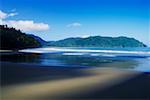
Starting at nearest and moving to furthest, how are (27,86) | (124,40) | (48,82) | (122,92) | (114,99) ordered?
(114,99)
(122,92)
(27,86)
(48,82)
(124,40)

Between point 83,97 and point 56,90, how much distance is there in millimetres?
1634

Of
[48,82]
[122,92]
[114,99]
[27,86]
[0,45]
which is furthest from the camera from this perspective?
[0,45]

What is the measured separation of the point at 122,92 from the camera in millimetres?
11242

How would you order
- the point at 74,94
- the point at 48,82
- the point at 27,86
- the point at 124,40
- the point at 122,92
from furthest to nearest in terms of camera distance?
the point at 124,40
the point at 48,82
the point at 27,86
the point at 122,92
the point at 74,94

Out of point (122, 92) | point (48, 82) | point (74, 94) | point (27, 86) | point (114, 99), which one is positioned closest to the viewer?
point (114, 99)

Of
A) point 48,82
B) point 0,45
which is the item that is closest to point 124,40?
point 0,45

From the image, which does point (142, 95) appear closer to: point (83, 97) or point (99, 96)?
point (99, 96)

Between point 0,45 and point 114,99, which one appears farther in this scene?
point 0,45

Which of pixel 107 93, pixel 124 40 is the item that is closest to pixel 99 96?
pixel 107 93

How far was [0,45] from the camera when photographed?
73.6m

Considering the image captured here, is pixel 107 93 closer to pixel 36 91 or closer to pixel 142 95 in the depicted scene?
pixel 142 95

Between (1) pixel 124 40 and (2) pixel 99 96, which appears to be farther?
(1) pixel 124 40

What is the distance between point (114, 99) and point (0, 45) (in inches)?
2656

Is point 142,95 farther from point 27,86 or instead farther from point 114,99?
point 27,86
